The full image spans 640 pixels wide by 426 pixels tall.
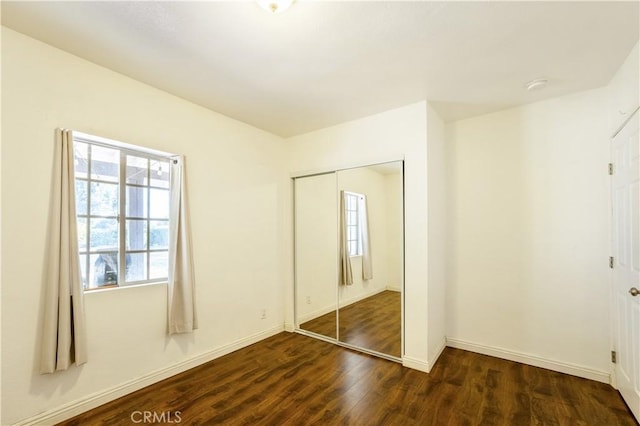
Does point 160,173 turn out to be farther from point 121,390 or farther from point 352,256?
point 352,256

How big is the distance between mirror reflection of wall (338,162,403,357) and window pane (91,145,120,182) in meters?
2.25

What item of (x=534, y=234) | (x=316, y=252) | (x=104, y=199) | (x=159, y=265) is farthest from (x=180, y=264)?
(x=534, y=234)

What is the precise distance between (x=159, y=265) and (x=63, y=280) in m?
0.74

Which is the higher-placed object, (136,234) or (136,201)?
(136,201)

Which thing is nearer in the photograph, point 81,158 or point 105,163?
point 81,158

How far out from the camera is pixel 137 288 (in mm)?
2449

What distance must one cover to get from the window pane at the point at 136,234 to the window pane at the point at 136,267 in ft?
0.23

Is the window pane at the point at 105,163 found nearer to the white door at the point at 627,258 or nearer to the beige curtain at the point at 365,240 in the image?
the beige curtain at the point at 365,240

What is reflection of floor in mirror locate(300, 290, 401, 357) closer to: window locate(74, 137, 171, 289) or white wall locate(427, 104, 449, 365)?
white wall locate(427, 104, 449, 365)

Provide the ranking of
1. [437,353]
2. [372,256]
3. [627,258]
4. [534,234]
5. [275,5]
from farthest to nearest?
[372,256]
[437,353]
[534,234]
[627,258]
[275,5]

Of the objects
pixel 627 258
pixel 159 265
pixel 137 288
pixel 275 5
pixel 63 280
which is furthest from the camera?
pixel 159 265

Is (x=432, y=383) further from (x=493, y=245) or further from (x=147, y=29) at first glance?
(x=147, y=29)

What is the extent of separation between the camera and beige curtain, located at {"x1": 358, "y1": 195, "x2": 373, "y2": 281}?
332 centimetres

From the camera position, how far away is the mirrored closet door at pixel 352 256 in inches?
122
